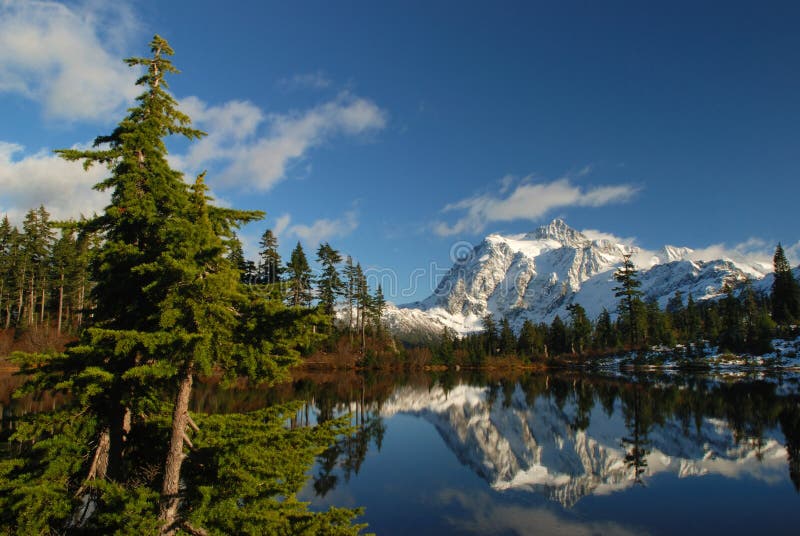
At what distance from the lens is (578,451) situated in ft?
66.5

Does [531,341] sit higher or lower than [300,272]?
lower

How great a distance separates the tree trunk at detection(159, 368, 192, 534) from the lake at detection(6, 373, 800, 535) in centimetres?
614

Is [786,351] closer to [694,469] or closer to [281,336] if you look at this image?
[694,469]

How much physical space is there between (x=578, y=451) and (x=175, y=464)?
18.0 metres

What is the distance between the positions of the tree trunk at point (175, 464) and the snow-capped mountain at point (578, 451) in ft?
38.5

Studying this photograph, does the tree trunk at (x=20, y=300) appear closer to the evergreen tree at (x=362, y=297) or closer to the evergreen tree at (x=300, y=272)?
the evergreen tree at (x=300, y=272)

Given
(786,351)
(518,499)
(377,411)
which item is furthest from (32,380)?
(786,351)

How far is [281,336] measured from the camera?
7328mm

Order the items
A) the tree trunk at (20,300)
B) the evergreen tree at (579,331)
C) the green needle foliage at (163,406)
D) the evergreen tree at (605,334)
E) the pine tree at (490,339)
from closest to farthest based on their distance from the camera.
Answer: the green needle foliage at (163,406), the tree trunk at (20,300), the evergreen tree at (579,331), the evergreen tree at (605,334), the pine tree at (490,339)

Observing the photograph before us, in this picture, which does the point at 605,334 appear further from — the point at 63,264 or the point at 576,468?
the point at 63,264

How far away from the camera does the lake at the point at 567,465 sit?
1277 cm

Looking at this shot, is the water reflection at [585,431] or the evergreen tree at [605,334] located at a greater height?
the evergreen tree at [605,334]

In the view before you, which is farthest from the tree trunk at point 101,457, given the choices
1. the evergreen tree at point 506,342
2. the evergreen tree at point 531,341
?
the evergreen tree at point 531,341

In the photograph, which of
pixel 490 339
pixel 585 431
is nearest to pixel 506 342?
pixel 490 339
